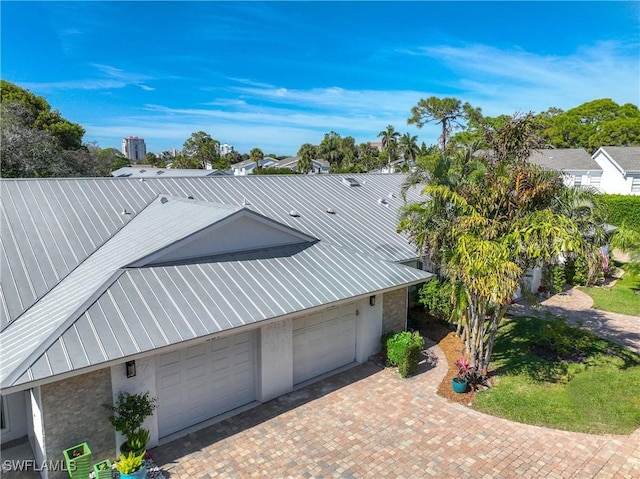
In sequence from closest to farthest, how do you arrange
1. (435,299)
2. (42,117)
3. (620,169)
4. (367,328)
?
(367,328) < (435,299) < (620,169) < (42,117)

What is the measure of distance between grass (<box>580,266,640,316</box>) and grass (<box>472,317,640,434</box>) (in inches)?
181

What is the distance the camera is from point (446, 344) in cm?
1520

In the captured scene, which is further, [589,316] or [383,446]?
[589,316]

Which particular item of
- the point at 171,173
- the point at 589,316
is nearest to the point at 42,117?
the point at 171,173

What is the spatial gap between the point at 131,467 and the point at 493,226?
381 inches

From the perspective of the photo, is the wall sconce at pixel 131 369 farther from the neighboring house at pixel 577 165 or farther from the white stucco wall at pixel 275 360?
the neighboring house at pixel 577 165

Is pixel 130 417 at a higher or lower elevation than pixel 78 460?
higher

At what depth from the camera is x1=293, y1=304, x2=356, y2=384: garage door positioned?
12133 mm

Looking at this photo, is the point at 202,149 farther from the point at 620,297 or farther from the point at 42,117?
the point at 620,297

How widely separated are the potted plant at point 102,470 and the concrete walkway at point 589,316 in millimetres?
13992

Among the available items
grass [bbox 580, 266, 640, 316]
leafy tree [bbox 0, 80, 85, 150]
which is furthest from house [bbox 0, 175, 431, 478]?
leafy tree [bbox 0, 80, 85, 150]

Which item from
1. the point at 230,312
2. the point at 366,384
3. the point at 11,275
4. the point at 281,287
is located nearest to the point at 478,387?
the point at 366,384

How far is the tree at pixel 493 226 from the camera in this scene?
1017 cm

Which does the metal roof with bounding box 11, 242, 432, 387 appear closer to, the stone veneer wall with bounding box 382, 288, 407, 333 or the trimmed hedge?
the stone veneer wall with bounding box 382, 288, 407, 333
